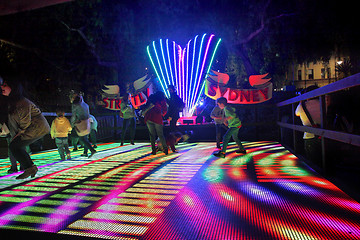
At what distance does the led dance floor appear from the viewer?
8.35 ft

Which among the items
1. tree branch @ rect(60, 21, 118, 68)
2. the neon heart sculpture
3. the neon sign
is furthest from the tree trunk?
tree branch @ rect(60, 21, 118, 68)

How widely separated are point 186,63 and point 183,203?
33.9ft

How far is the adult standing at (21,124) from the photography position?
4820 millimetres

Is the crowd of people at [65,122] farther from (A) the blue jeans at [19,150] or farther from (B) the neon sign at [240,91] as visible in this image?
(B) the neon sign at [240,91]

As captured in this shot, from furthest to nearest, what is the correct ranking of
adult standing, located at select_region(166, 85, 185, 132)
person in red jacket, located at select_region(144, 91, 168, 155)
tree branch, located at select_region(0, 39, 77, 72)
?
tree branch, located at select_region(0, 39, 77, 72), adult standing, located at select_region(166, 85, 185, 132), person in red jacket, located at select_region(144, 91, 168, 155)

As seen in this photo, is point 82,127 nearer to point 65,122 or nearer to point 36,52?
point 65,122

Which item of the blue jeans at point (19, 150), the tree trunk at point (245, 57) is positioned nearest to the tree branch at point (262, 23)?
the tree trunk at point (245, 57)

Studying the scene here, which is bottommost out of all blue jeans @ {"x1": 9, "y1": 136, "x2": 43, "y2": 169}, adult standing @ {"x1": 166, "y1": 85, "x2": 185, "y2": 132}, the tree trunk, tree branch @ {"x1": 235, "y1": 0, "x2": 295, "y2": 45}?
blue jeans @ {"x1": 9, "y1": 136, "x2": 43, "y2": 169}

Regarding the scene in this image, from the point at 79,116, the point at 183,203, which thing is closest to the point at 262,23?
the point at 79,116

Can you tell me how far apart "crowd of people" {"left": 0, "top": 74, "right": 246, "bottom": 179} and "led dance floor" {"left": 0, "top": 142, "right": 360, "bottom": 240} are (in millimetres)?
745

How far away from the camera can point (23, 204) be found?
3.59m

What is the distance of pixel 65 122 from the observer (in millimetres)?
6980

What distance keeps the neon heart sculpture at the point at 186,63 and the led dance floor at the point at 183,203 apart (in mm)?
7752

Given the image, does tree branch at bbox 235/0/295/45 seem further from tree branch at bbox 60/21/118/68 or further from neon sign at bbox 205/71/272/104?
tree branch at bbox 60/21/118/68
